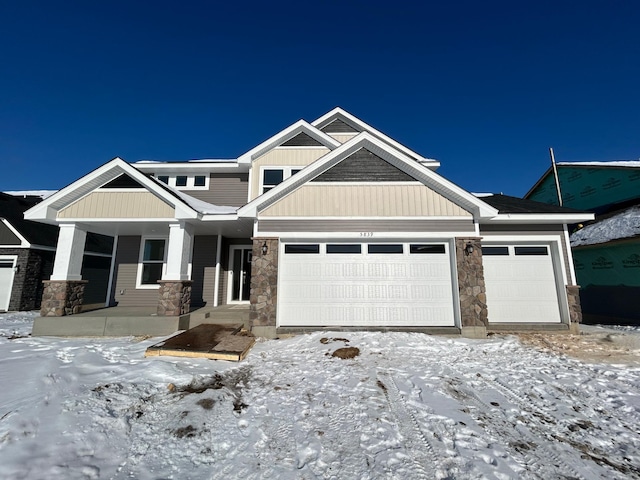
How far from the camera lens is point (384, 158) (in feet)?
26.9

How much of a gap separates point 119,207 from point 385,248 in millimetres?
8329

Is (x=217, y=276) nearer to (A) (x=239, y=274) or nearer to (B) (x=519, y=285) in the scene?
(A) (x=239, y=274)

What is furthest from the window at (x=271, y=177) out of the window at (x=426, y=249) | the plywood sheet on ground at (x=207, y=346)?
the plywood sheet on ground at (x=207, y=346)

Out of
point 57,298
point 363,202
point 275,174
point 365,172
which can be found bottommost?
point 57,298

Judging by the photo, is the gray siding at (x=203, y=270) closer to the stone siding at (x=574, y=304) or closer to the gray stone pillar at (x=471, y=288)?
the gray stone pillar at (x=471, y=288)

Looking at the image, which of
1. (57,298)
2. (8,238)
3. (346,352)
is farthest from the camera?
(8,238)

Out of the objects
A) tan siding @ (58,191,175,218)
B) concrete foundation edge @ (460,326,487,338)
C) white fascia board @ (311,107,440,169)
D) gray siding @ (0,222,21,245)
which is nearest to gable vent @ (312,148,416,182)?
concrete foundation edge @ (460,326,487,338)

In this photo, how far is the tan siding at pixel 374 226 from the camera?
7770 mm

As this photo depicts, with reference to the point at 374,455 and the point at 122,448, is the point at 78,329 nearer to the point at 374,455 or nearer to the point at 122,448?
the point at 122,448

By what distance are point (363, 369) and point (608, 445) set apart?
315 centimetres

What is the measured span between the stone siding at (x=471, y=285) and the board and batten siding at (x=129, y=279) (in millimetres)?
10735

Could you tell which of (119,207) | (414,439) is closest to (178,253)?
(119,207)

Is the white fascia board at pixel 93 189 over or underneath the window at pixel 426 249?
over

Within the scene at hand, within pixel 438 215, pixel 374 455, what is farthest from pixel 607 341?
pixel 374 455
